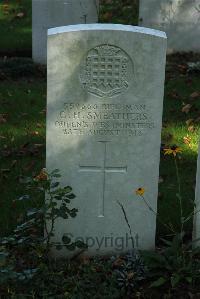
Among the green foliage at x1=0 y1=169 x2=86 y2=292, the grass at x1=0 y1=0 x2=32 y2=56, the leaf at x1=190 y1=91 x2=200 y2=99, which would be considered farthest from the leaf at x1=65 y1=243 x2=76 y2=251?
the grass at x1=0 y1=0 x2=32 y2=56

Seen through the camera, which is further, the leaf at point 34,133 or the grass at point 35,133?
the leaf at point 34,133

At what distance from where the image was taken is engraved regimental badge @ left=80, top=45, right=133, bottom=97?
4688 mm

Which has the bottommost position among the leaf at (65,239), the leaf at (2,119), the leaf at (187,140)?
the leaf at (65,239)

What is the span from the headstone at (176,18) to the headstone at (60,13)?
2.63ft

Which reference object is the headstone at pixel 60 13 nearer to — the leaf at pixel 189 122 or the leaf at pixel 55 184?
the leaf at pixel 189 122

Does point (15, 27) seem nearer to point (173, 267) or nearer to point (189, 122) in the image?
point (189, 122)

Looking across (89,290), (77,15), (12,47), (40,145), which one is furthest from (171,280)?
(12,47)

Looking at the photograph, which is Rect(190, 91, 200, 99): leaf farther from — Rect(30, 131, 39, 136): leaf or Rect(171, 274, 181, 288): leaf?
Rect(171, 274, 181, 288): leaf

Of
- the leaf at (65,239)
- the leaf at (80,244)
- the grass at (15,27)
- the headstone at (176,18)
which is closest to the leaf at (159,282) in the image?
the leaf at (80,244)

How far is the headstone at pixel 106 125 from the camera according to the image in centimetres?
466

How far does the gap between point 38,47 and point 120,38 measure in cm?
527

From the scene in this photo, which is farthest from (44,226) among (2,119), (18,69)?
(18,69)

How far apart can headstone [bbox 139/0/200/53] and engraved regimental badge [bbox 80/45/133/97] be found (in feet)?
17.6

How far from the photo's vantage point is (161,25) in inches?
391
